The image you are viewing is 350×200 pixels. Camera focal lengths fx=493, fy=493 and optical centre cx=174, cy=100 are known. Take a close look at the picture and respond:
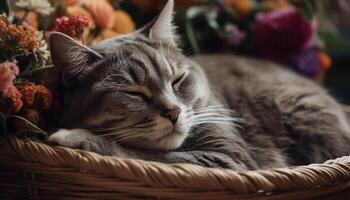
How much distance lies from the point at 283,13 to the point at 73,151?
4.15 ft

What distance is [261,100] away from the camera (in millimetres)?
1623

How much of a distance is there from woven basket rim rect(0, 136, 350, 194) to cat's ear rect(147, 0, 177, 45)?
1.71 feet

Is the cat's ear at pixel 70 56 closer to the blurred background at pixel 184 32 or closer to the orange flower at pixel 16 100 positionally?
the blurred background at pixel 184 32

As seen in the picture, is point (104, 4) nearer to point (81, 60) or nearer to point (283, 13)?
point (81, 60)

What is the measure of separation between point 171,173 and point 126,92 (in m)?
0.34

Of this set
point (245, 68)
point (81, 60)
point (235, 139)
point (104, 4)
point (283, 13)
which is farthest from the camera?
point (283, 13)

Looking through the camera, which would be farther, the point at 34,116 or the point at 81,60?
the point at 81,60

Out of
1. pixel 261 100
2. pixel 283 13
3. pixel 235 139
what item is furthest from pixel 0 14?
pixel 283 13

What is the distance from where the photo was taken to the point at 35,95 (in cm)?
114

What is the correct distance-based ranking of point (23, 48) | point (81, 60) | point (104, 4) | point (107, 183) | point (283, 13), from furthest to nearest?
point (283, 13) → point (104, 4) → point (81, 60) → point (23, 48) → point (107, 183)

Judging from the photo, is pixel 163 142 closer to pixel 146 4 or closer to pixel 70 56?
pixel 70 56

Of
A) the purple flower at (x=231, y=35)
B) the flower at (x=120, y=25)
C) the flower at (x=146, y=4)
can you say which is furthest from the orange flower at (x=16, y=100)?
the purple flower at (x=231, y=35)

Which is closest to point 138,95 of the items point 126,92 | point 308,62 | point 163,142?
point 126,92

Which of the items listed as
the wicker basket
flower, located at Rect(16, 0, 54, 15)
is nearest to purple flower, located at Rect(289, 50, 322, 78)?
the wicker basket
